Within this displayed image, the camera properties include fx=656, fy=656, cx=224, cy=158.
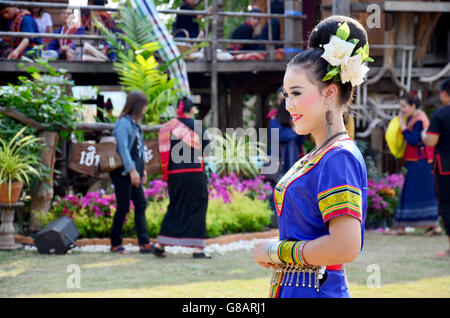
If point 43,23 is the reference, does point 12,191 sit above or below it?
below

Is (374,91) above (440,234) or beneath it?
above

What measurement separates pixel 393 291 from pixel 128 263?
118 inches

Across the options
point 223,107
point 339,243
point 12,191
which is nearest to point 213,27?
point 223,107

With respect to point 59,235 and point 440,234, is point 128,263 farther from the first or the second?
point 440,234

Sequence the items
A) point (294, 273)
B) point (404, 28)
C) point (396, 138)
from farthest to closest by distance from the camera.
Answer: point (404, 28)
point (396, 138)
point (294, 273)

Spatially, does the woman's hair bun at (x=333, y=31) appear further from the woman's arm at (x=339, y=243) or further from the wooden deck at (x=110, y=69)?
the wooden deck at (x=110, y=69)

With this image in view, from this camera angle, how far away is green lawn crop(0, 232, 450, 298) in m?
6.00

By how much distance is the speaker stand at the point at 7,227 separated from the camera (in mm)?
8146

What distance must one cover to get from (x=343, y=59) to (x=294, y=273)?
81cm

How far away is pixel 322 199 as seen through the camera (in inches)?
89.4

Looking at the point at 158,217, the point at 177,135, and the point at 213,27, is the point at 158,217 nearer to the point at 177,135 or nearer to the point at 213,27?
the point at 177,135

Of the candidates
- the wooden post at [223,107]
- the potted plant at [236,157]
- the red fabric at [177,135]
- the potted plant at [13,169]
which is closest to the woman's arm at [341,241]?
the red fabric at [177,135]

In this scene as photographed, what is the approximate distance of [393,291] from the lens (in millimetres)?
6062
